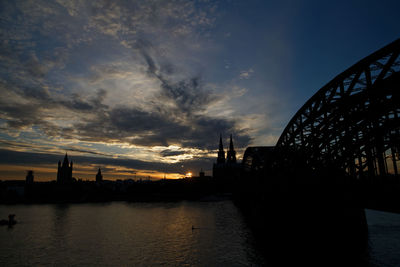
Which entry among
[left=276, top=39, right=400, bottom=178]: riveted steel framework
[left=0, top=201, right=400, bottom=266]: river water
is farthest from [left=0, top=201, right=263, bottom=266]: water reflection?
[left=276, top=39, right=400, bottom=178]: riveted steel framework

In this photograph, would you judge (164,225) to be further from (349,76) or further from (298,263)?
(349,76)

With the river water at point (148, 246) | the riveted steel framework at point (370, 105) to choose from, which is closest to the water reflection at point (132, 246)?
the river water at point (148, 246)

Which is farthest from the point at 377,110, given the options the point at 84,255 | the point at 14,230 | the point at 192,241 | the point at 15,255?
the point at 14,230

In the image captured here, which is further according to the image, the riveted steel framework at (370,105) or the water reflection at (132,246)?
the water reflection at (132,246)

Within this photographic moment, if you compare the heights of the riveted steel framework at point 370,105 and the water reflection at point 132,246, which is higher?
the riveted steel framework at point 370,105

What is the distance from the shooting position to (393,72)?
17.0 m

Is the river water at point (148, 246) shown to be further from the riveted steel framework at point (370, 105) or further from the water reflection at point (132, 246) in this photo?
the riveted steel framework at point (370, 105)

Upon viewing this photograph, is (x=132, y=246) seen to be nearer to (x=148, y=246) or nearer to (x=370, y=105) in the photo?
(x=148, y=246)

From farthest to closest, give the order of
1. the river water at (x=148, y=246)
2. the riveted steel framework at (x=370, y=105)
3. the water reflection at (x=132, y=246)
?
1. the water reflection at (x=132, y=246)
2. the river water at (x=148, y=246)
3. the riveted steel framework at (x=370, y=105)

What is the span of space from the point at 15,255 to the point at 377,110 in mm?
44783

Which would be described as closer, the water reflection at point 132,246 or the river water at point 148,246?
the river water at point 148,246

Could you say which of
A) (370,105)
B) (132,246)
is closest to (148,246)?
(132,246)

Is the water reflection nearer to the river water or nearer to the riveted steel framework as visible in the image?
the river water

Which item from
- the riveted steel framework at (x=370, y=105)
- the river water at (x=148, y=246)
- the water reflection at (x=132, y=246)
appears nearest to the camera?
the riveted steel framework at (x=370, y=105)
